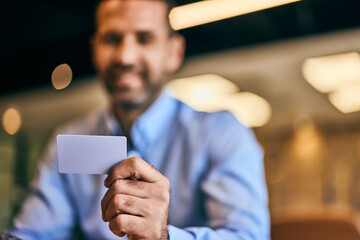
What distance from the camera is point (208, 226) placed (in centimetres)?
99

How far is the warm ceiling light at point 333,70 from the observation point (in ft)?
14.1

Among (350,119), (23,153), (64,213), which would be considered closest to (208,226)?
(64,213)

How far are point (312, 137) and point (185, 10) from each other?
481 centimetres

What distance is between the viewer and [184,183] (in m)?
1.09

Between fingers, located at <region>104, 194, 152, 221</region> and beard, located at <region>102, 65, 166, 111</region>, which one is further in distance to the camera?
beard, located at <region>102, 65, 166, 111</region>

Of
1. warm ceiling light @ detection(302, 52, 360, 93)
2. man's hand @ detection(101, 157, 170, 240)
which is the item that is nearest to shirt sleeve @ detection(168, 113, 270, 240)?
man's hand @ detection(101, 157, 170, 240)

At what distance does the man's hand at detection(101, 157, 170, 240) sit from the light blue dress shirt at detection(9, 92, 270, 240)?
0.11 metres

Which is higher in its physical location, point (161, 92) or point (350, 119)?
point (161, 92)

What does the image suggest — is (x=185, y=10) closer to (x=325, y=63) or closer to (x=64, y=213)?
(x=64, y=213)

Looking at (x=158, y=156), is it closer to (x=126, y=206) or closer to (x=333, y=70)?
(x=126, y=206)

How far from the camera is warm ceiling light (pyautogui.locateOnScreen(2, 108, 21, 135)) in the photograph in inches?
190

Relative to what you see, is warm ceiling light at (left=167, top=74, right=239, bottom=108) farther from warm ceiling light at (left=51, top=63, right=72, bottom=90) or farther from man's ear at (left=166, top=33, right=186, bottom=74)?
man's ear at (left=166, top=33, right=186, bottom=74)

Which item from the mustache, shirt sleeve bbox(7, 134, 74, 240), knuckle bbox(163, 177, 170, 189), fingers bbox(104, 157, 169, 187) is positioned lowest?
shirt sleeve bbox(7, 134, 74, 240)

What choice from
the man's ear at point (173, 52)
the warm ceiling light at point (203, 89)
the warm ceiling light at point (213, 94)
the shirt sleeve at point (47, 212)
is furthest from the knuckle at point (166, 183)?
the warm ceiling light at point (203, 89)
